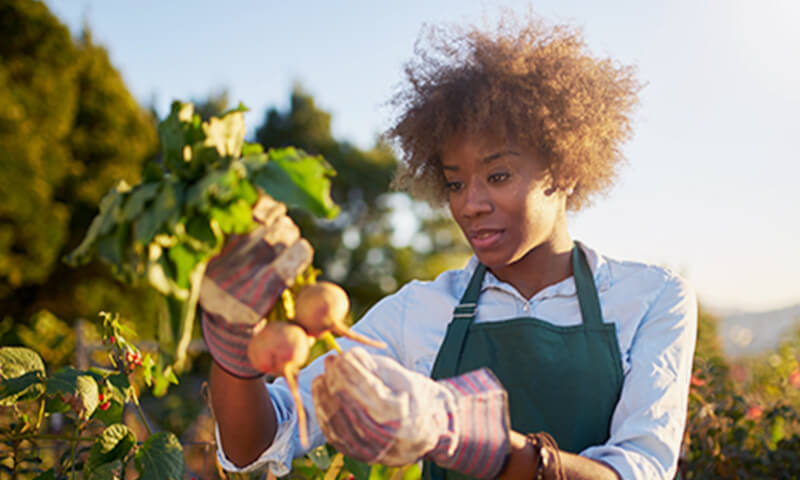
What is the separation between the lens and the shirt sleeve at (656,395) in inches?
48.1

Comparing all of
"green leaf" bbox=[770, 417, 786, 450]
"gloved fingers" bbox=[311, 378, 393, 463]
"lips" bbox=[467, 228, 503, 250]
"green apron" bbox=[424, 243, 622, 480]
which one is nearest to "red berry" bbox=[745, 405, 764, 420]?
"green leaf" bbox=[770, 417, 786, 450]

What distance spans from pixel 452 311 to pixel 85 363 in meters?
3.34

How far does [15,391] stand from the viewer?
51.8 inches

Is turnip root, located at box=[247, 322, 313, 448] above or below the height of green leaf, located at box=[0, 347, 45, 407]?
above

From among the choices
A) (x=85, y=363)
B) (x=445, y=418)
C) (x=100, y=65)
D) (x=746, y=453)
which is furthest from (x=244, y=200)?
(x=100, y=65)

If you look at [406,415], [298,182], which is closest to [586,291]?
[406,415]

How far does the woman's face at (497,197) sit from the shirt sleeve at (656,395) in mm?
340

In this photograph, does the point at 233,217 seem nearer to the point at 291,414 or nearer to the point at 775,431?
the point at 291,414

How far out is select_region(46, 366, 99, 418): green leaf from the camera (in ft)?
4.40

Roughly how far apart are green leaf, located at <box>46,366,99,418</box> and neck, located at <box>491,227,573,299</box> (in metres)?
0.98

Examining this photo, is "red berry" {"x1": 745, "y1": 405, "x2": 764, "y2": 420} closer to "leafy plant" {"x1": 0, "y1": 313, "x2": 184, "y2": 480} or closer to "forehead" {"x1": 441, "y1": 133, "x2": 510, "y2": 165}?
"forehead" {"x1": 441, "y1": 133, "x2": 510, "y2": 165}

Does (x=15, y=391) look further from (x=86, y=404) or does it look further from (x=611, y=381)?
(x=611, y=381)

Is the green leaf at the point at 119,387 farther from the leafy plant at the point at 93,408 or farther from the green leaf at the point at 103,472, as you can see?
the green leaf at the point at 103,472

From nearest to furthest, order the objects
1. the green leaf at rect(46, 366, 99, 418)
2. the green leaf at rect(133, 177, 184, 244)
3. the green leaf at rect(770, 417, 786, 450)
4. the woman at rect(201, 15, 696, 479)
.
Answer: the green leaf at rect(133, 177, 184, 244)
the woman at rect(201, 15, 696, 479)
the green leaf at rect(46, 366, 99, 418)
the green leaf at rect(770, 417, 786, 450)
